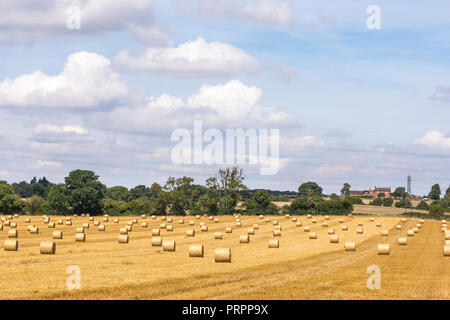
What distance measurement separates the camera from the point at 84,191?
15325cm

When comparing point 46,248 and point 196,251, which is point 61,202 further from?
point 196,251

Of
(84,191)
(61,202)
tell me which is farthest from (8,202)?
(84,191)

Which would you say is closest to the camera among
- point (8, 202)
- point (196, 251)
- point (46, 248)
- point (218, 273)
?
point (218, 273)

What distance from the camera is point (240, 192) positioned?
188375 mm

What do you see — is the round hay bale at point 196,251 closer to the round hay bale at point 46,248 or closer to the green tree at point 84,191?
the round hay bale at point 46,248

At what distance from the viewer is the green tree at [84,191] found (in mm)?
153137

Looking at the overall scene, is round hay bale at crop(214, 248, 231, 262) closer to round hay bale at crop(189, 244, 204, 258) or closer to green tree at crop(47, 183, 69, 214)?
round hay bale at crop(189, 244, 204, 258)

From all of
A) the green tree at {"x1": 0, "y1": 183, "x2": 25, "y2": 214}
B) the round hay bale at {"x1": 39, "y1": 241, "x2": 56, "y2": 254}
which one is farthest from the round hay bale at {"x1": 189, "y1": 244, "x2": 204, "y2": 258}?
the green tree at {"x1": 0, "y1": 183, "x2": 25, "y2": 214}

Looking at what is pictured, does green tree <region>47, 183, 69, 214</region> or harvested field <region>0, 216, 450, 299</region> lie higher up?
green tree <region>47, 183, 69, 214</region>

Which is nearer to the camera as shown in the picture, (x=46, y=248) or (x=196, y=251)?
(x=46, y=248)

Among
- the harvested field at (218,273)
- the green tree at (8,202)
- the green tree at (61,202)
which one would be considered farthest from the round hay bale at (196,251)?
the green tree at (61,202)

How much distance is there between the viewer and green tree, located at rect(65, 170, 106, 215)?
153137 mm
